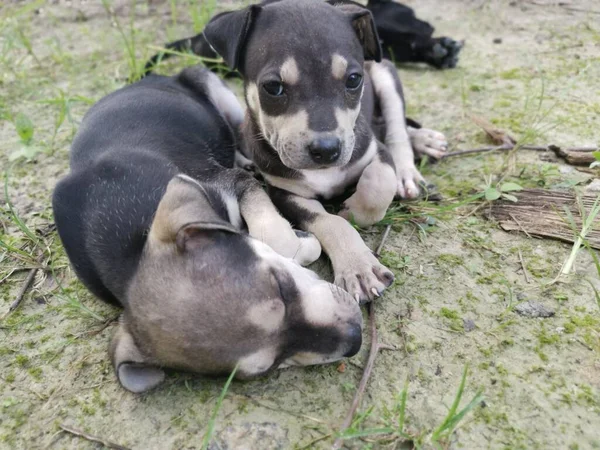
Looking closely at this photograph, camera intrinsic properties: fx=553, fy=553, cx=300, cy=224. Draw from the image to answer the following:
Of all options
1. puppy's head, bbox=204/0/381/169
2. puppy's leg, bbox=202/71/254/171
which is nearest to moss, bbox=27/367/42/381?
puppy's head, bbox=204/0/381/169

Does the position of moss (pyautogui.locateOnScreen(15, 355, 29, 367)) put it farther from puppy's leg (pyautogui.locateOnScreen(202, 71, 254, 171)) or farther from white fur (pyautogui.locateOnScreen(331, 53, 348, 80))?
white fur (pyautogui.locateOnScreen(331, 53, 348, 80))

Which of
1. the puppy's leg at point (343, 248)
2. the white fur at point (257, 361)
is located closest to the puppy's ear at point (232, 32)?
the puppy's leg at point (343, 248)

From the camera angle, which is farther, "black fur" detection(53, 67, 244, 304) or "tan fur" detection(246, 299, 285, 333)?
"black fur" detection(53, 67, 244, 304)

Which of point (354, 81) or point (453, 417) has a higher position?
point (354, 81)

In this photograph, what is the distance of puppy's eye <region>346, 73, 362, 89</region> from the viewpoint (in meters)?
3.47

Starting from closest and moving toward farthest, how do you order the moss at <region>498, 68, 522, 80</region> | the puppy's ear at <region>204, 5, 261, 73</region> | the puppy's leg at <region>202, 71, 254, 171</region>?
the puppy's ear at <region>204, 5, 261, 73</region>, the puppy's leg at <region>202, 71, 254, 171</region>, the moss at <region>498, 68, 522, 80</region>

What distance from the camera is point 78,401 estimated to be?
298cm

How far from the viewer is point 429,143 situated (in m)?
4.61

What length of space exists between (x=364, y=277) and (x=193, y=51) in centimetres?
408

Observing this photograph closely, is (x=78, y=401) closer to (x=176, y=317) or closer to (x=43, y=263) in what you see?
(x=176, y=317)

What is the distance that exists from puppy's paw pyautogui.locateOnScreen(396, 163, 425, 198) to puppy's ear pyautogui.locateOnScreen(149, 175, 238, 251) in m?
1.74

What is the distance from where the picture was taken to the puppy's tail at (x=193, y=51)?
20.1ft

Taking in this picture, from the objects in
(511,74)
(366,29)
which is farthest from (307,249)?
(511,74)

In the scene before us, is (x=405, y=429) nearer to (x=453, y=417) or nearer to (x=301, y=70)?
(x=453, y=417)
